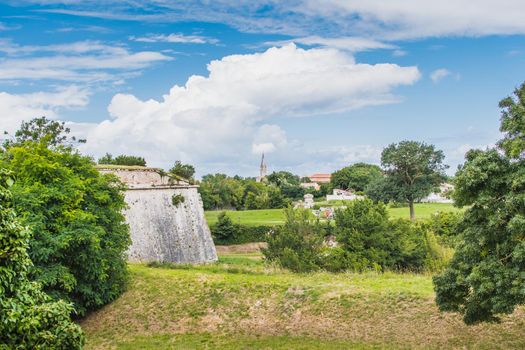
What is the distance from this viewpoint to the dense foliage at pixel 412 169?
50.3 m

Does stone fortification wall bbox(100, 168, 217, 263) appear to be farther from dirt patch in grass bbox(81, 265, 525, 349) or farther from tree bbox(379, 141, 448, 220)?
tree bbox(379, 141, 448, 220)

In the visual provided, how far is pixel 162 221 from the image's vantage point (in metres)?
29.9

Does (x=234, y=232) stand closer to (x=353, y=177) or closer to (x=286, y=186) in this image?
(x=286, y=186)

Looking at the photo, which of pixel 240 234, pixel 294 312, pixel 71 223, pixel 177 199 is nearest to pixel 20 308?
pixel 71 223

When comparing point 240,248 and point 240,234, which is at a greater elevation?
point 240,234

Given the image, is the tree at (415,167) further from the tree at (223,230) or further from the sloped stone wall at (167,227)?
the sloped stone wall at (167,227)

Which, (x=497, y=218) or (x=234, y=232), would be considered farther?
(x=234, y=232)

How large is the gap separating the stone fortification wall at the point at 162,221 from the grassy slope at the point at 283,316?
26.9ft

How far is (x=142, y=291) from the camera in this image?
19516 mm

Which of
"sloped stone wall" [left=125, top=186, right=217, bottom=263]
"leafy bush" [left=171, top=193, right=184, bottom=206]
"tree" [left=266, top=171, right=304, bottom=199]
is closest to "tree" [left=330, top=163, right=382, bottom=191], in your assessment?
"tree" [left=266, top=171, right=304, bottom=199]

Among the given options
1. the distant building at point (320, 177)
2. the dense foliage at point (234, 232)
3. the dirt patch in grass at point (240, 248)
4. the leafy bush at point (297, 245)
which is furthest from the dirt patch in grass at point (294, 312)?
the distant building at point (320, 177)

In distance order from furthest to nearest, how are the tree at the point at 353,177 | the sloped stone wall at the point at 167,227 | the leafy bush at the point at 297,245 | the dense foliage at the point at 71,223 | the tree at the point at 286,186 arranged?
the tree at the point at 353,177, the tree at the point at 286,186, the sloped stone wall at the point at 167,227, the leafy bush at the point at 297,245, the dense foliage at the point at 71,223

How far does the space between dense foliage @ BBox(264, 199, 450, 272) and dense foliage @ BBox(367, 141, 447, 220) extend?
786 inches

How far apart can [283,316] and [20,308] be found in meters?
10.7
